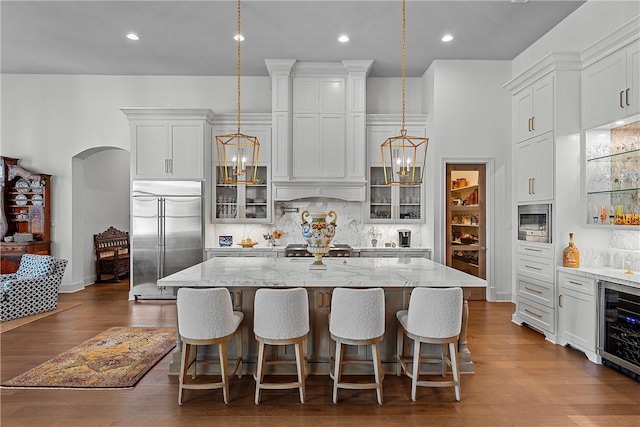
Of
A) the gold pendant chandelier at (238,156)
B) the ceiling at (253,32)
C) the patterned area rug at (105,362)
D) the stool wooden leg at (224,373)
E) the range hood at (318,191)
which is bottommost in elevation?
the patterned area rug at (105,362)

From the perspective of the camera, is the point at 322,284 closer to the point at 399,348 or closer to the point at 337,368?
the point at 337,368

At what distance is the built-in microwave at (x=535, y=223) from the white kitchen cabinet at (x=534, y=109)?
2.84 ft

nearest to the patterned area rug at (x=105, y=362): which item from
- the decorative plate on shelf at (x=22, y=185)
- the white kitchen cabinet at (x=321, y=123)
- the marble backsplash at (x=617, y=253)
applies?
the white kitchen cabinet at (x=321, y=123)

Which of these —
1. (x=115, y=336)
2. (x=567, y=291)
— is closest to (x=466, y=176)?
(x=567, y=291)

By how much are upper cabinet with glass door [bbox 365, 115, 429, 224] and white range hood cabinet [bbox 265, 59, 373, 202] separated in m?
0.26

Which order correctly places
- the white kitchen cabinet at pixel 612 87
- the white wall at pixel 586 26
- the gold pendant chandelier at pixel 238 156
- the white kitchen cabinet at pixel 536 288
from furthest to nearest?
the white kitchen cabinet at pixel 536 288
the white wall at pixel 586 26
the gold pendant chandelier at pixel 238 156
the white kitchen cabinet at pixel 612 87

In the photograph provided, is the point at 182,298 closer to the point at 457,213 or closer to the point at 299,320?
the point at 299,320

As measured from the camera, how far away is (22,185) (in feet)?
21.7

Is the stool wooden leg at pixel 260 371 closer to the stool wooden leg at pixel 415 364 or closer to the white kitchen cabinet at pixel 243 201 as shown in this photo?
the stool wooden leg at pixel 415 364

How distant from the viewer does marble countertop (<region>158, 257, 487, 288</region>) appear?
300cm

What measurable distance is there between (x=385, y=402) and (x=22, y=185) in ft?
22.5

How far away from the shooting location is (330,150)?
20.7 feet

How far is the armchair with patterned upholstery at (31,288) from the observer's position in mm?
5055

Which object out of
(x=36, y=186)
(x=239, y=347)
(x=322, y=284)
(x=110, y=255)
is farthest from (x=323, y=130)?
(x=110, y=255)
